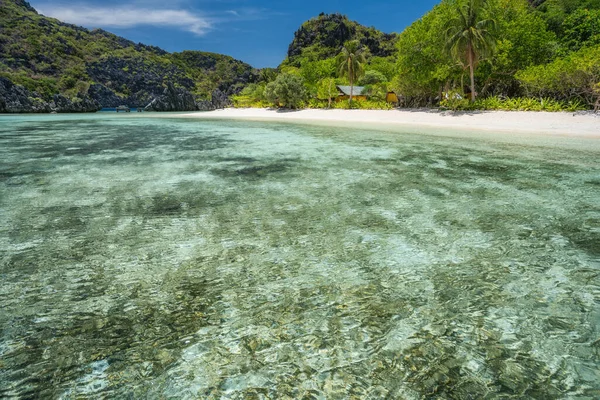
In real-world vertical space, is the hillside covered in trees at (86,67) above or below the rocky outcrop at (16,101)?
above

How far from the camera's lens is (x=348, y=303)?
4375 mm

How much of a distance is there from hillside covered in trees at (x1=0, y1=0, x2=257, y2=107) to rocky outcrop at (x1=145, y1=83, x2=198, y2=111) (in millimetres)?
24492

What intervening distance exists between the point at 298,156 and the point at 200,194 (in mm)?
8077

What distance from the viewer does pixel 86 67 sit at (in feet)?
470

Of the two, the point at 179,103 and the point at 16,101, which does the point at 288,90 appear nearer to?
the point at 179,103

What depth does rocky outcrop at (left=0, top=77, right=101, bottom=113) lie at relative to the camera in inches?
3206

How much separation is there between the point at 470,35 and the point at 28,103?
10333 centimetres

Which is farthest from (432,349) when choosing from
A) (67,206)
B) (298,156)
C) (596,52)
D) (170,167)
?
(596,52)

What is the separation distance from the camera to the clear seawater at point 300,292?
318 centimetres

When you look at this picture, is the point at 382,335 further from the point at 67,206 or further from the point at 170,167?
the point at 170,167

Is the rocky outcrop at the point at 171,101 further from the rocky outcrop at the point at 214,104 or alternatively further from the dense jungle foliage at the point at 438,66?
the dense jungle foliage at the point at 438,66

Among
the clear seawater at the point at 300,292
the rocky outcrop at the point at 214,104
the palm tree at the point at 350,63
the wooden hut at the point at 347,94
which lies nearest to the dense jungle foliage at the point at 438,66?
the palm tree at the point at 350,63

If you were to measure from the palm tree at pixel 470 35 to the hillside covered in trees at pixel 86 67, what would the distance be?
114 metres

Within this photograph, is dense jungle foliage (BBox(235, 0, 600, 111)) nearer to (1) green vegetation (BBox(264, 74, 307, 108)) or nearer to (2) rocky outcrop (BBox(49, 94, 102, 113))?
(1) green vegetation (BBox(264, 74, 307, 108))
